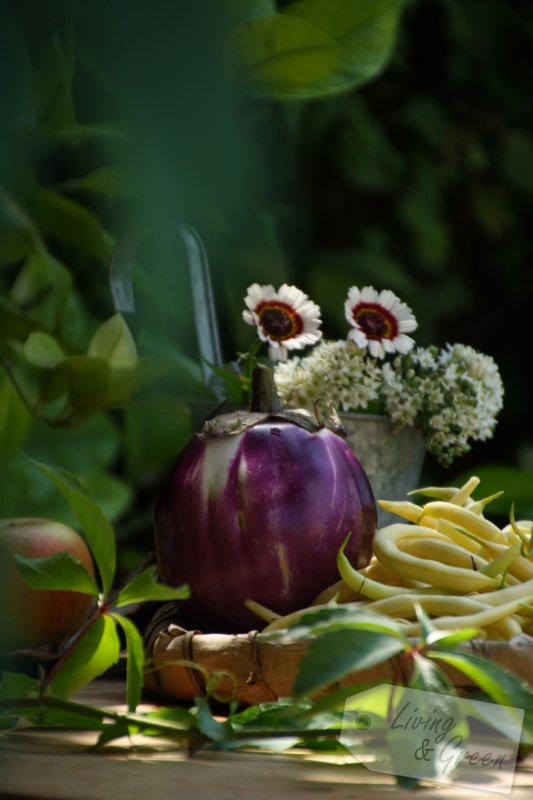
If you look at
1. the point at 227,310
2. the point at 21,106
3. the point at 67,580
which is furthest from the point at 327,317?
the point at 21,106

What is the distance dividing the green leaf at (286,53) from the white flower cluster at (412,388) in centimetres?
59

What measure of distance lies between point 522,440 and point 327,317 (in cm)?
50

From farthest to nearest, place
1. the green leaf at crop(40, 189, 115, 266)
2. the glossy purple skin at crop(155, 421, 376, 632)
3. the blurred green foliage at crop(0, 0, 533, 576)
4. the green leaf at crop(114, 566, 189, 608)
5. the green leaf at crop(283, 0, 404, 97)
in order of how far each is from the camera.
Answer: the glossy purple skin at crop(155, 421, 376, 632) < the green leaf at crop(40, 189, 115, 266) < the green leaf at crop(114, 566, 189, 608) < the green leaf at crop(283, 0, 404, 97) < the blurred green foliage at crop(0, 0, 533, 576)

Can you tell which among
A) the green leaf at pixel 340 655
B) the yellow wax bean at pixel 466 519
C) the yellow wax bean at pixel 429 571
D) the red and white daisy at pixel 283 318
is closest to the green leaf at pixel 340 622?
the green leaf at pixel 340 655

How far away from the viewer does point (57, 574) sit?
0.48 meters

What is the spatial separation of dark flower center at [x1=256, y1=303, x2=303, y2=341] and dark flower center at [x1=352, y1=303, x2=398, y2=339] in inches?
3.0

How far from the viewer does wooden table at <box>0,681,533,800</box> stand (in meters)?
0.41

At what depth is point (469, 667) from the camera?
40cm

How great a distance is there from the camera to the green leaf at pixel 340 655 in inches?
13.7

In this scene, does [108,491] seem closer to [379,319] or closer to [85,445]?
[85,445]

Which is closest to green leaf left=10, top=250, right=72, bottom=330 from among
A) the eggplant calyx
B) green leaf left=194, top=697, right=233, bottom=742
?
the eggplant calyx

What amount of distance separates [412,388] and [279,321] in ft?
0.55

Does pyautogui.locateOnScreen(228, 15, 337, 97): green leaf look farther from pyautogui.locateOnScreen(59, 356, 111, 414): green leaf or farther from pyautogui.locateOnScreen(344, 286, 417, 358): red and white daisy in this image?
pyautogui.locateOnScreen(344, 286, 417, 358): red and white daisy

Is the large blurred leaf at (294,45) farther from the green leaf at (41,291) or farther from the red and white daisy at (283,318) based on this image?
the red and white daisy at (283,318)
